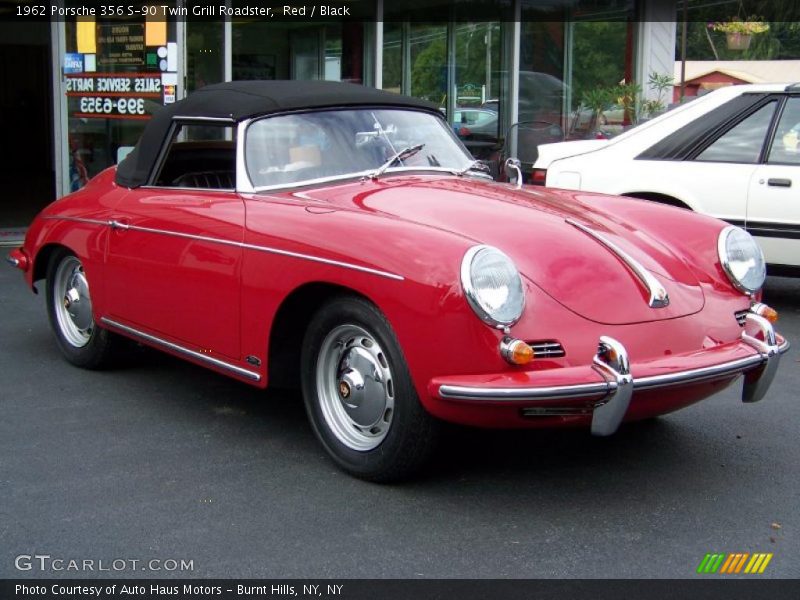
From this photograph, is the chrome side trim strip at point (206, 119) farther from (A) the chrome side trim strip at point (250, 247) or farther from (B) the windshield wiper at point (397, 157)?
(B) the windshield wiper at point (397, 157)

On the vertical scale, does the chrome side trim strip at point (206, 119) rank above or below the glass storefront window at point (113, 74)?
below

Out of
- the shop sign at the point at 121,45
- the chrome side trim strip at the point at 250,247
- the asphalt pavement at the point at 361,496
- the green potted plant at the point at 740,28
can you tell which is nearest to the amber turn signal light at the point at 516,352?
the chrome side trim strip at the point at 250,247

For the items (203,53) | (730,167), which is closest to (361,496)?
(730,167)

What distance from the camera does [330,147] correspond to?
185 inches

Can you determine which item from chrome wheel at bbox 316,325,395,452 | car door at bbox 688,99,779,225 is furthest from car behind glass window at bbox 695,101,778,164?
chrome wheel at bbox 316,325,395,452

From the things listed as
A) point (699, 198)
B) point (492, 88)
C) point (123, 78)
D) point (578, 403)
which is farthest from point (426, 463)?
point (492, 88)

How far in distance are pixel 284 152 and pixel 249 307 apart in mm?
844

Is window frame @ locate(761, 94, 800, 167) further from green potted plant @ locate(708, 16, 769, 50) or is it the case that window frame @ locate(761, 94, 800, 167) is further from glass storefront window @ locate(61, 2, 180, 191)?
green potted plant @ locate(708, 16, 769, 50)

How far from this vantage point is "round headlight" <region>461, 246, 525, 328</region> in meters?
3.38

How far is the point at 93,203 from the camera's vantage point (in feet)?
17.6

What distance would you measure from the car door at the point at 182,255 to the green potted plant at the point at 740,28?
60.4 feet
